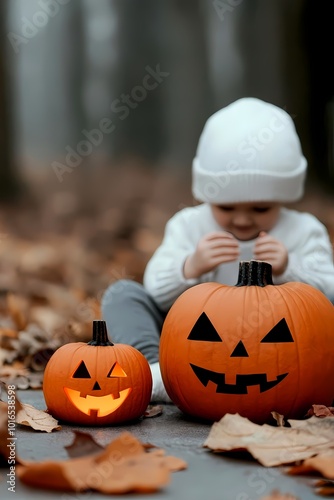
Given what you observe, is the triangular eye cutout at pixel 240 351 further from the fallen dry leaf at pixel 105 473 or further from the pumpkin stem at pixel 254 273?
the fallen dry leaf at pixel 105 473

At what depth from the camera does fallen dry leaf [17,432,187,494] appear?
1291 mm

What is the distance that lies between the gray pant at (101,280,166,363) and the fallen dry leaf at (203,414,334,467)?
0.77 meters

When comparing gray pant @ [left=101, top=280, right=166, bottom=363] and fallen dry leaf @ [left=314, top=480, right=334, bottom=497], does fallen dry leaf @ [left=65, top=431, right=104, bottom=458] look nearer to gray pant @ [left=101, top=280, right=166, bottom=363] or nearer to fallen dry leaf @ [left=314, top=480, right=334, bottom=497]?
fallen dry leaf @ [left=314, top=480, right=334, bottom=497]

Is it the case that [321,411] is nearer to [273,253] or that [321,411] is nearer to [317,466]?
[317,466]

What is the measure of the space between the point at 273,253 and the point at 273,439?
0.87 metres

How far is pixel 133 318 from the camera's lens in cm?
240

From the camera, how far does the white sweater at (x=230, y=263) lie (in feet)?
7.96

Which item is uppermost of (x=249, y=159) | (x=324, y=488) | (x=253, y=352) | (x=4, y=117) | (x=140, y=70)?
(x=140, y=70)

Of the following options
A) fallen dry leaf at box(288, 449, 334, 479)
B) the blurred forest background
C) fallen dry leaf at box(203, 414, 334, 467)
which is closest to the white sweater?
fallen dry leaf at box(203, 414, 334, 467)

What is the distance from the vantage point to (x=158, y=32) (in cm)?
675

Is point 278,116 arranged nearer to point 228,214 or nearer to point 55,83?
point 228,214

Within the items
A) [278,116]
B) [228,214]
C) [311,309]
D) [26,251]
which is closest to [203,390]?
[311,309]

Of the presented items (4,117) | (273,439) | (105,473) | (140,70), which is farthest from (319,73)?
(105,473)

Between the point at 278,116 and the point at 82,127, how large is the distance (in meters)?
4.68
